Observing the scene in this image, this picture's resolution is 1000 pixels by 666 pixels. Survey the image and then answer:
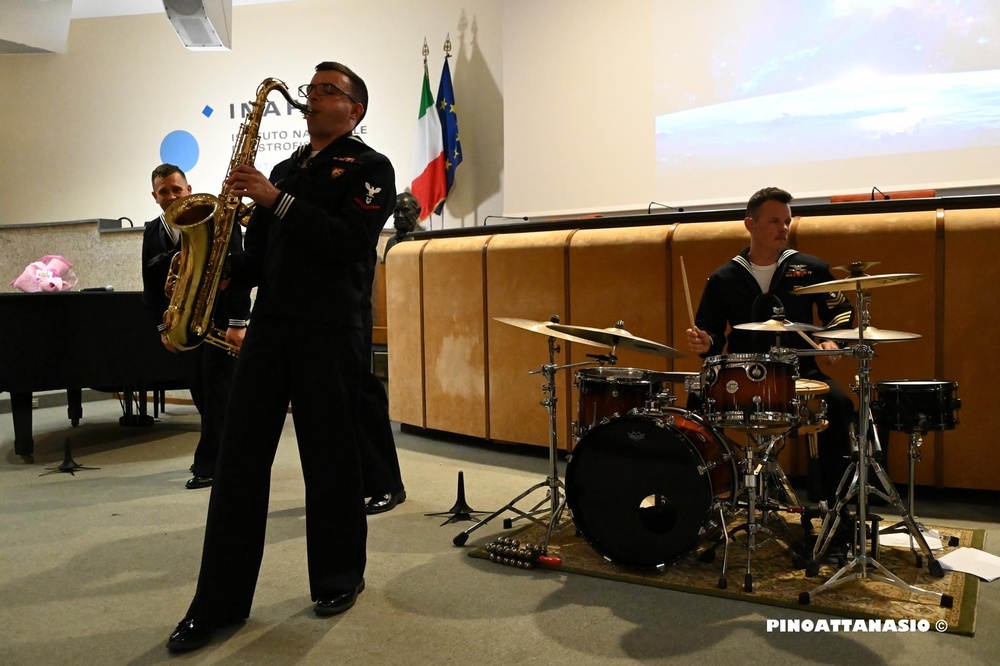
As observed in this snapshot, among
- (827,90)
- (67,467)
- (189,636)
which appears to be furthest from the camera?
(827,90)

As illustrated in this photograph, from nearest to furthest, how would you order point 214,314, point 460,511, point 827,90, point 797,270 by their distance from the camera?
point 797,270, point 460,511, point 214,314, point 827,90

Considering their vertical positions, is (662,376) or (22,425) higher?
(662,376)

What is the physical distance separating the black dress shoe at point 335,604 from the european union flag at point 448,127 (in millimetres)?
6294

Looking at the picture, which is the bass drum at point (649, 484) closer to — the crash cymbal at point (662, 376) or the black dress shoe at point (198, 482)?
the crash cymbal at point (662, 376)

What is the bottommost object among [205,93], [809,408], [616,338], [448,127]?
[809,408]

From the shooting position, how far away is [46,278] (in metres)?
7.24

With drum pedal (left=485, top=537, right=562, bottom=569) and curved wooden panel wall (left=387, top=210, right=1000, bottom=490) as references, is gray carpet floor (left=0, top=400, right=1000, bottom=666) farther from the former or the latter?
curved wooden panel wall (left=387, top=210, right=1000, bottom=490)

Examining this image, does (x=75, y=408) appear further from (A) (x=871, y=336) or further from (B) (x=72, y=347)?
(A) (x=871, y=336)

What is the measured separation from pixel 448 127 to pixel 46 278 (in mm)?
4041

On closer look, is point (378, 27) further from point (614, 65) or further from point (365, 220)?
point (365, 220)

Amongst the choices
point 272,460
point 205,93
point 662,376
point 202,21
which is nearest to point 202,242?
point 272,460

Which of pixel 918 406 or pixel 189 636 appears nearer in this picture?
pixel 189 636

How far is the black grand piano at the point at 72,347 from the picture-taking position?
5.41 m

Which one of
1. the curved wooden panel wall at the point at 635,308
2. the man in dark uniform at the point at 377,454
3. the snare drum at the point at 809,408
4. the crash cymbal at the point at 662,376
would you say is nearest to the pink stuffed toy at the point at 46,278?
the curved wooden panel wall at the point at 635,308
